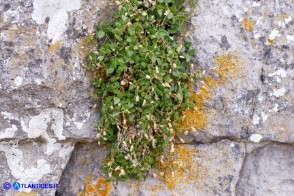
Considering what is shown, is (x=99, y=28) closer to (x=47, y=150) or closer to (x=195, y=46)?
(x=195, y=46)

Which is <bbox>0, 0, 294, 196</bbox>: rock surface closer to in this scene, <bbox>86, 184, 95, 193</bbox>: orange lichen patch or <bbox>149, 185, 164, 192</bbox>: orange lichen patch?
<bbox>149, 185, 164, 192</bbox>: orange lichen patch

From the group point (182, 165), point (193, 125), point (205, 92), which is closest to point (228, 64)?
point (205, 92)

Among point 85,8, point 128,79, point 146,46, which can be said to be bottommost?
point 128,79

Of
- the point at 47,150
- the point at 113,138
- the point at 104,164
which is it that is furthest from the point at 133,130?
the point at 47,150

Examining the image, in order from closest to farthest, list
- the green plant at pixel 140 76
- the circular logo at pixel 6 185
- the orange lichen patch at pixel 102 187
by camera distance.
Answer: the green plant at pixel 140 76, the circular logo at pixel 6 185, the orange lichen patch at pixel 102 187

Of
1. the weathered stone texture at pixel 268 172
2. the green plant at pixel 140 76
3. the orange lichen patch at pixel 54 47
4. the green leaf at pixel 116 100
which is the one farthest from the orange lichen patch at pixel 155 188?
the orange lichen patch at pixel 54 47

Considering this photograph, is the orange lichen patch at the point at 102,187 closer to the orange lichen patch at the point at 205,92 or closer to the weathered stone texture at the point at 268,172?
the orange lichen patch at the point at 205,92
